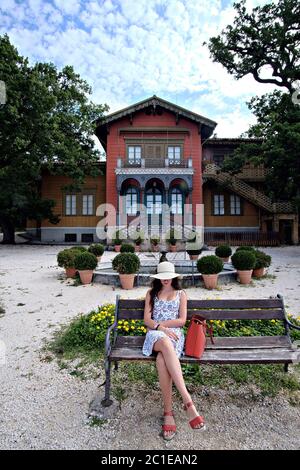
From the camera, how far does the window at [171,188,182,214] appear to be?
76.7 ft

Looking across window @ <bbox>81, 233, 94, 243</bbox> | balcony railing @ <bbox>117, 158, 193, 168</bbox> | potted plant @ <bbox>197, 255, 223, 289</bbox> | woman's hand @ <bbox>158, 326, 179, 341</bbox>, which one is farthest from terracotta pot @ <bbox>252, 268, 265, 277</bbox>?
A: window @ <bbox>81, 233, 94, 243</bbox>

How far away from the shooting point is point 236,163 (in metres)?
20.6

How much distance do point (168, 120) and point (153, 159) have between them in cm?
406

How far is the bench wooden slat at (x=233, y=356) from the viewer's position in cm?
297

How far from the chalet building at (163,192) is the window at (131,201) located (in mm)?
88

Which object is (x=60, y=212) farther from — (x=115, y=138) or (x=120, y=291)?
(x=120, y=291)

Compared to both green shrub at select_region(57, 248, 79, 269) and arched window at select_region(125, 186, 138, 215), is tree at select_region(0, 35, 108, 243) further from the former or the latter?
green shrub at select_region(57, 248, 79, 269)

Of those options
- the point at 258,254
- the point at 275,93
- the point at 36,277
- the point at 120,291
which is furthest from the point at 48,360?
the point at 275,93

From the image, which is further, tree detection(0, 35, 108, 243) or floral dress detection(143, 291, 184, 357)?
tree detection(0, 35, 108, 243)

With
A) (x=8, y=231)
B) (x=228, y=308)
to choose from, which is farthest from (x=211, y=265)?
(x=8, y=231)

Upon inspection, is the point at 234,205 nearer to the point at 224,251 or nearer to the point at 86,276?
the point at 224,251

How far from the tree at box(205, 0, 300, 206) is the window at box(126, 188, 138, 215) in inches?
308

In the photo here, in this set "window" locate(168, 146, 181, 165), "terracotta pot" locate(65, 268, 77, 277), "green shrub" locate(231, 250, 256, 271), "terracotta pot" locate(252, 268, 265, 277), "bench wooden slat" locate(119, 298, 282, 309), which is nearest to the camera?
"bench wooden slat" locate(119, 298, 282, 309)

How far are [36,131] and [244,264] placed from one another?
55.6 feet
